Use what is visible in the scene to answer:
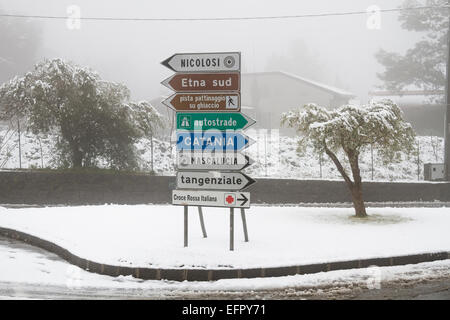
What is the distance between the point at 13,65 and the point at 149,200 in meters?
49.1

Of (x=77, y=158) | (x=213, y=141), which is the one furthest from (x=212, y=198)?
(x=77, y=158)

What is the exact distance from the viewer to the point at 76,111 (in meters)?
Answer: 22.9

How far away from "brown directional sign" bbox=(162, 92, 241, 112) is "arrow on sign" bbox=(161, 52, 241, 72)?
44 centimetres

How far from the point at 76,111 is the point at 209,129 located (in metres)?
14.5

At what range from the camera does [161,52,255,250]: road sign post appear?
944 centimetres

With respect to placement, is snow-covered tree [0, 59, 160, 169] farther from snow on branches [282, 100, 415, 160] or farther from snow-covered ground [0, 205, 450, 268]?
snow on branches [282, 100, 415, 160]

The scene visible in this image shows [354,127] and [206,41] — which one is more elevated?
[206,41]

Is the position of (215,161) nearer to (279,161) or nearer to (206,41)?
(279,161)

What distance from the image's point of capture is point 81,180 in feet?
70.1

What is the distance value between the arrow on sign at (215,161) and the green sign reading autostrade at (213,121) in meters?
0.44

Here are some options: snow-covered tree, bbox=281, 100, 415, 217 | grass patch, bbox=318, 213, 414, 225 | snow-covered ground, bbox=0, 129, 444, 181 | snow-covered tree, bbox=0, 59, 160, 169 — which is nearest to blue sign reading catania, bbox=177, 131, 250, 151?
snow-covered tree, bbox=281, 100, 415, 217

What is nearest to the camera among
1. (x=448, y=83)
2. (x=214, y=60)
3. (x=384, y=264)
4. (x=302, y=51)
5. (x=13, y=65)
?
(x=384, y=264)

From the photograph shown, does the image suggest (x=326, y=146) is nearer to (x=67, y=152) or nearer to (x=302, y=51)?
(x=67, y=152)

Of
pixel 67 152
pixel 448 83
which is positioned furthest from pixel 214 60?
pixel 67 152
